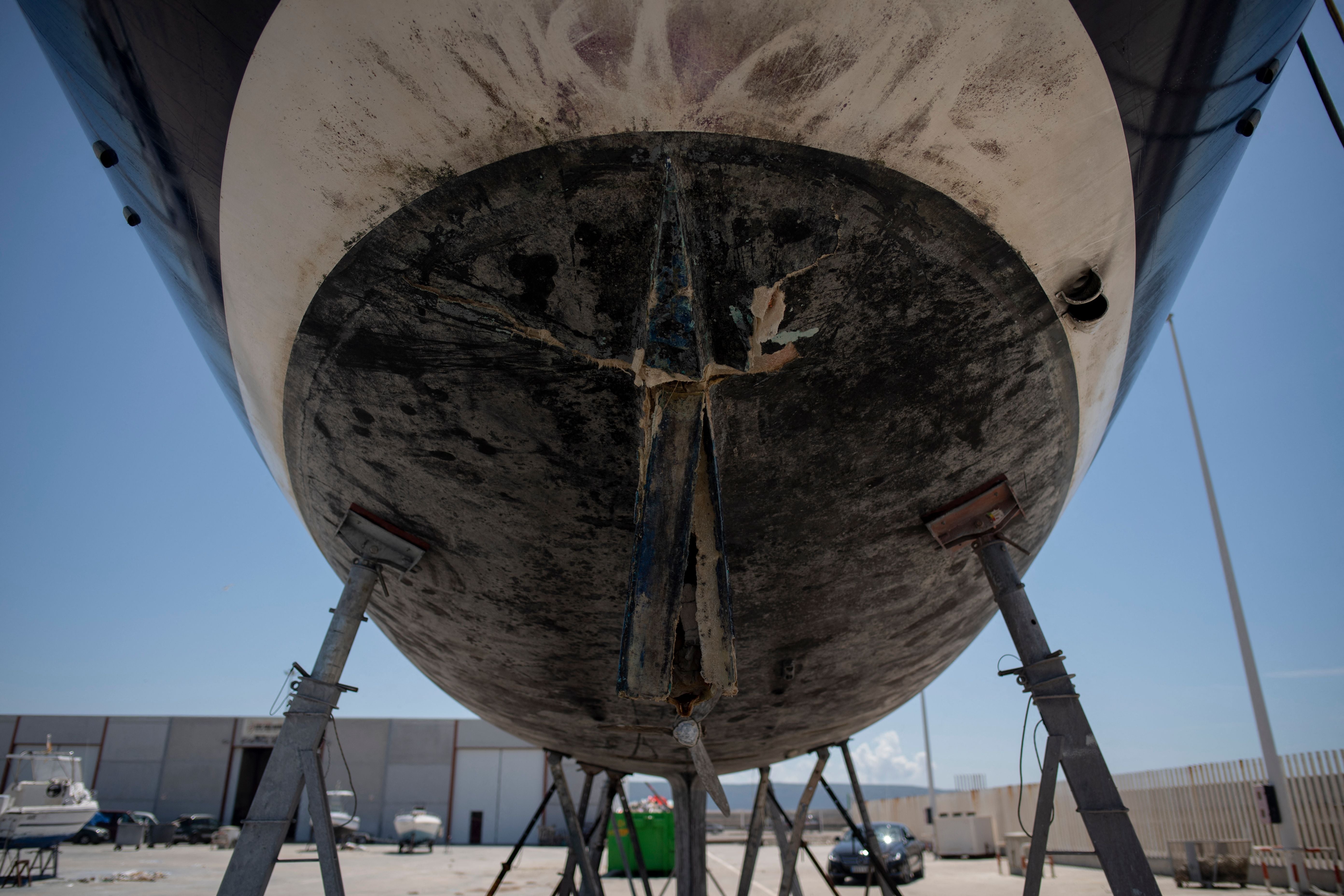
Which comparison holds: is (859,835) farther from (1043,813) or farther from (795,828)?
(1043,813)

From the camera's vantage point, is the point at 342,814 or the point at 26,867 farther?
the point at 342,814

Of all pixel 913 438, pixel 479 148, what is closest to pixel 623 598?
pixel 913 438

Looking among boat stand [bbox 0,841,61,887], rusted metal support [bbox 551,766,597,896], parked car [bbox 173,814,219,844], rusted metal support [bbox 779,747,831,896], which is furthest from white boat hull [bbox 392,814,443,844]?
rusted metal support [bbox 779,747,831,896]

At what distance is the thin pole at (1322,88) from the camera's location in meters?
3.04

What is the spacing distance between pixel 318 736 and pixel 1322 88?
193 inches

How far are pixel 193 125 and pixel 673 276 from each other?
4.65 feet

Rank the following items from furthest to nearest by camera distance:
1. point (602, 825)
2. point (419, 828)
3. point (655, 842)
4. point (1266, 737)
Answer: point (419, 828), point (655, 842), point (1266, 737), point (602, 825)

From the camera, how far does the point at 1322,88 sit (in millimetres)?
3146

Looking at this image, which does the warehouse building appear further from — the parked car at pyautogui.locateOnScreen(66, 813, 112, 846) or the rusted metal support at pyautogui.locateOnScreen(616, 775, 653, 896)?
the rusted metal support at pyautogui.locateOnScreen(616, 775, 653, 896)

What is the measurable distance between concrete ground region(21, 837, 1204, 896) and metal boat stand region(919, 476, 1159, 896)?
17.6 ft

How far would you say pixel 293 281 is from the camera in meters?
2.13

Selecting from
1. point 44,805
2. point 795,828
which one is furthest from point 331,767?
point 795,828

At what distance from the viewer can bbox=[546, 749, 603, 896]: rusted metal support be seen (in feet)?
17.8

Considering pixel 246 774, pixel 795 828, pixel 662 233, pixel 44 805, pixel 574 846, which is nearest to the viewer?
pixel 662 233
